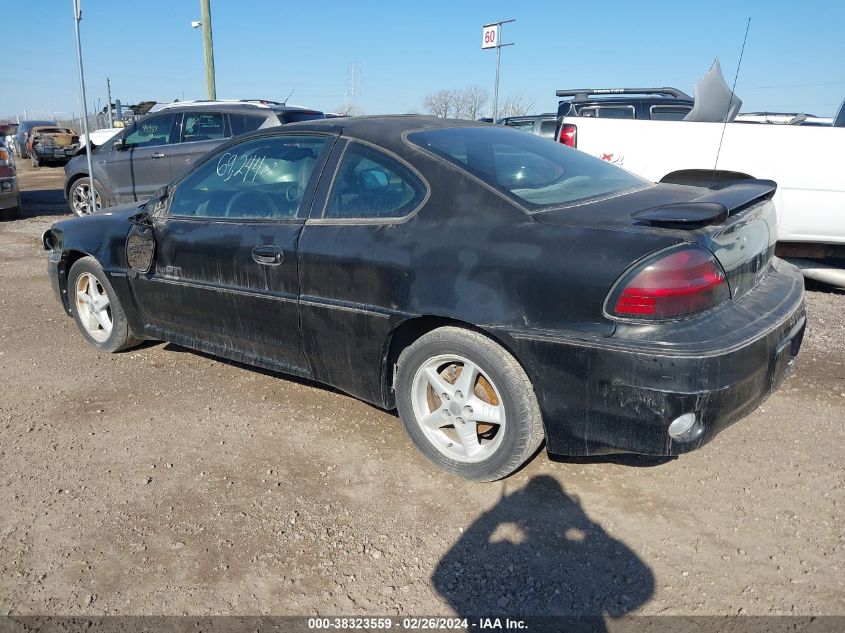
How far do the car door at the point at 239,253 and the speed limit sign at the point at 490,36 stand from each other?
1909cm

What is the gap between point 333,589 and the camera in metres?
2.38

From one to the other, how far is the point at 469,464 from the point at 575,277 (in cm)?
102

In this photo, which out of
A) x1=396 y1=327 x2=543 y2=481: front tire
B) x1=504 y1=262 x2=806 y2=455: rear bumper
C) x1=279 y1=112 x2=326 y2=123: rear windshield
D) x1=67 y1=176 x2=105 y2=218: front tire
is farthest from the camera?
x1=67 y1=176 x2=105 y2=218: front tire

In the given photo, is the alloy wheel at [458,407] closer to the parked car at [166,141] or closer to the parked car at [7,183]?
the parked car at [166,141]

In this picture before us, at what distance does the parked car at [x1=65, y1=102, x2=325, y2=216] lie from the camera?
8.94 metres

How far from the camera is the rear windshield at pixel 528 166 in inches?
117

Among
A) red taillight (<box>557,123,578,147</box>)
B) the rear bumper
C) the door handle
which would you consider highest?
red taillight (<box>557,123,578,147</box>)

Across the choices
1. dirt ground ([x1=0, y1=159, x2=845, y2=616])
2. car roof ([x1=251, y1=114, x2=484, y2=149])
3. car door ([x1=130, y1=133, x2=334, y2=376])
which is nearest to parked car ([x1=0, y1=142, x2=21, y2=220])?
dirt ground ([x1=0, y1=159, x2=845, y2=616])

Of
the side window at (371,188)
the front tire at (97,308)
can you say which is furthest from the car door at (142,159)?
the side window at (371,188)

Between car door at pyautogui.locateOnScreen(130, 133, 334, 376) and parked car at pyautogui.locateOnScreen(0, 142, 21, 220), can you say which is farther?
parked car at pyautogui.locateOnScreen(0, 142, 21, 220)

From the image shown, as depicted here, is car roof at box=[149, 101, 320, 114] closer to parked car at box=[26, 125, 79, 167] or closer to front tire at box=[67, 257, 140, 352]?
front tire at box=[67, 257, 140, 352]

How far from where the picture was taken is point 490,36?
21.3 metres

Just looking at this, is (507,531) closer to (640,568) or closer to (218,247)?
(640,568)

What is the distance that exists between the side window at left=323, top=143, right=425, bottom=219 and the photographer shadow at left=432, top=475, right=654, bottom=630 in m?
1.42
